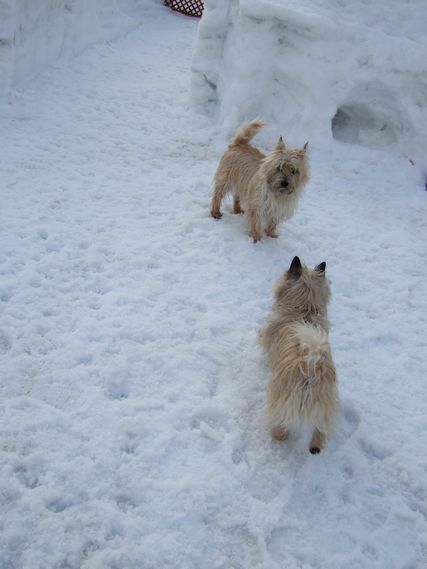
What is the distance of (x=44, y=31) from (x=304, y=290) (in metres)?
7.38

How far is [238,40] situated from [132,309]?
531 cm

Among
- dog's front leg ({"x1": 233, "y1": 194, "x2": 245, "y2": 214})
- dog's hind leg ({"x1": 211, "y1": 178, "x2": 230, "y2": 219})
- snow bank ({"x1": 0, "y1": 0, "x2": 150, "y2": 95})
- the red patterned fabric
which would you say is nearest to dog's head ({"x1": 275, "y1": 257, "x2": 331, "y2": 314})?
dog's hind leg ({"x1": 211, "y1": 178, "x2": 230, "y2": 219})

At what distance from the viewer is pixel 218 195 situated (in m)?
5.59

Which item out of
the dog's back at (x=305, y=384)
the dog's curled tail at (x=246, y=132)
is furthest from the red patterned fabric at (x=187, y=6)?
the dog's back at (x=305, y=384)

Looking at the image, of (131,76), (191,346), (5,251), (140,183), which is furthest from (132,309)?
(131,76)

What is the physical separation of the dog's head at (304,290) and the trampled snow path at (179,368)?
71 cm

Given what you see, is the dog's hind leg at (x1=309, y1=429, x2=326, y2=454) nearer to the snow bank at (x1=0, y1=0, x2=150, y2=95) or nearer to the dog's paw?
the dog's paw

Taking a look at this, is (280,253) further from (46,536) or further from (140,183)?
(46,536)

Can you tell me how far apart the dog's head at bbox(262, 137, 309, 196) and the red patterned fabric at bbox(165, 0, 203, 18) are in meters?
10.9

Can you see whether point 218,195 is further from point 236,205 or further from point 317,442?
point 317,442

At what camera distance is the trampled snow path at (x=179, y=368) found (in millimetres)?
2721

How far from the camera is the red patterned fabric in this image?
13.4 m

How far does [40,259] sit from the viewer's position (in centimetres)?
450

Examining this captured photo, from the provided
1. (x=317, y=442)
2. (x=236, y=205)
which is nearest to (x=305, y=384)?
(x=317, y=442)
